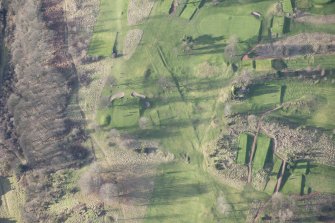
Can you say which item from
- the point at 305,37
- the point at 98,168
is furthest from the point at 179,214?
the point at 305,37

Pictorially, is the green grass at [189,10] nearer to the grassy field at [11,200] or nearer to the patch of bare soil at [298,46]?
the patch of bare soil at [298,46]

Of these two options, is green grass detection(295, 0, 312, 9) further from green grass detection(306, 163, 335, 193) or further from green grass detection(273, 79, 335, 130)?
green grass detection(306, 163, 335, 193)

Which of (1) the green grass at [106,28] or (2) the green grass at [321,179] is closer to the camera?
(2) the green grass at [321,179]

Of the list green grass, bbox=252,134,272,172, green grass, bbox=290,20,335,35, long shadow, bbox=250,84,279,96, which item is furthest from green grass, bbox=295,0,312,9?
green grass, bbox=252,134,272,172

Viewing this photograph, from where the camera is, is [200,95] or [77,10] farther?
[77,10]

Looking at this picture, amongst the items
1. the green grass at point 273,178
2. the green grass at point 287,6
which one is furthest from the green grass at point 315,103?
the green grass at point 287,6

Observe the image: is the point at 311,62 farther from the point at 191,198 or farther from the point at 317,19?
the point at 191,198

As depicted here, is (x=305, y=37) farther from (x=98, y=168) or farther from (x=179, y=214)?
(x=98, y=168)
